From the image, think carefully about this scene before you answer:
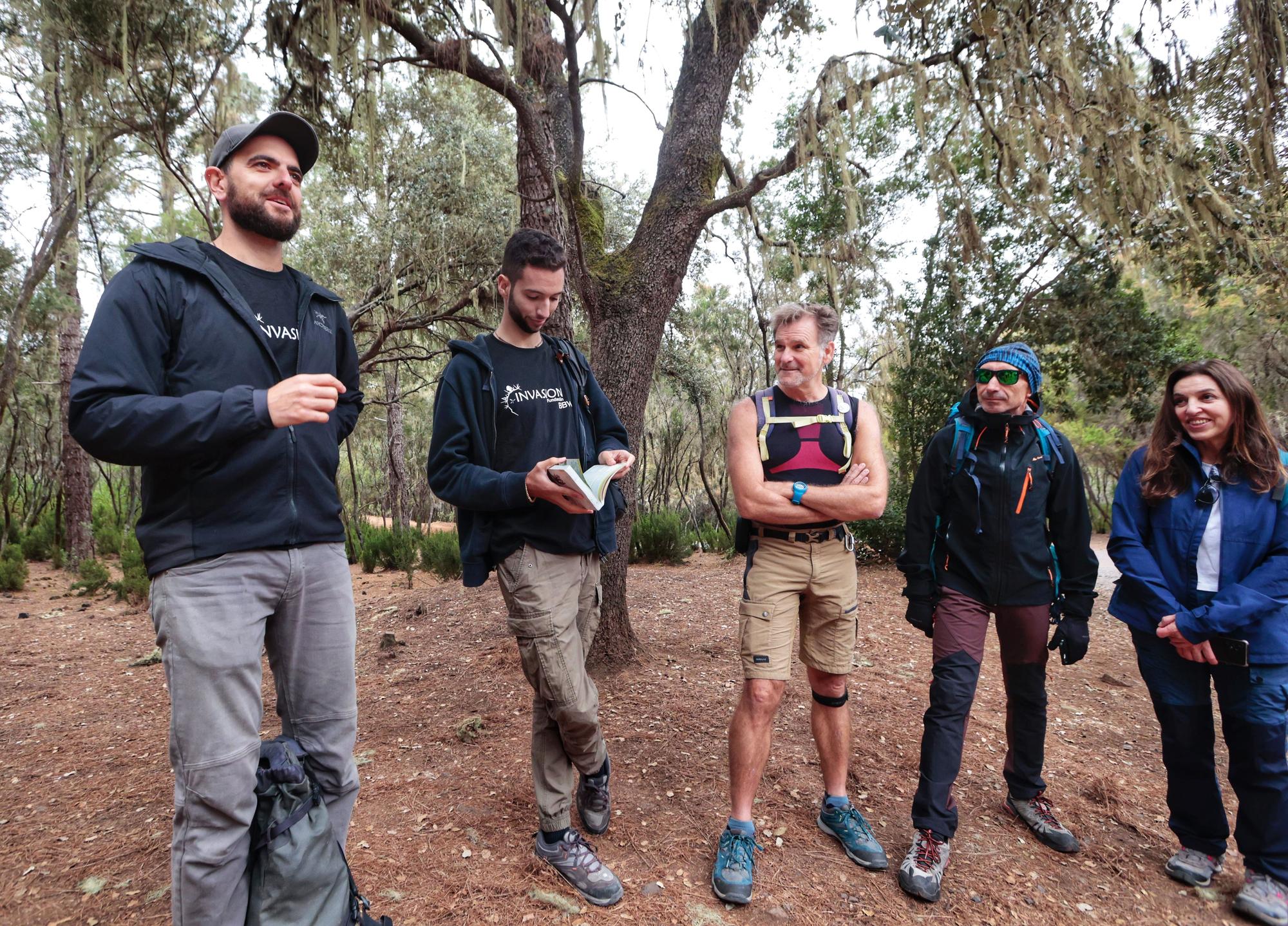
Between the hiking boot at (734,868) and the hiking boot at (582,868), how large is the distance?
32cm

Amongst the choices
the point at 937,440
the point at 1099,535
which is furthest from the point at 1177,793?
the point at 1099,535

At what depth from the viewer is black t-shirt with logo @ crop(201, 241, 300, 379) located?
5.82ft

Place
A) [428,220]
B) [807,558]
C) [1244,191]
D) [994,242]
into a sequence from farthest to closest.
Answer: [428,220]
[994,242]
[1244,191]
[807,558]

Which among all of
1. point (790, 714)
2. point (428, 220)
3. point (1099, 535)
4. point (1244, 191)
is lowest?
point (1099, 535)

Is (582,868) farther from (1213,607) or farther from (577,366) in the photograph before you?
(1213,607)

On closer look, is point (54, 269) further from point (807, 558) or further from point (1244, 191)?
point (1244, 191)

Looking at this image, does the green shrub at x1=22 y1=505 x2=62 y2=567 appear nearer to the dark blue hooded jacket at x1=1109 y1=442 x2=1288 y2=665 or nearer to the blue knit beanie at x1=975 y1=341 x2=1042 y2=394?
the blue knit beanie at x1=975 y1=341 x2=1042 y2=394

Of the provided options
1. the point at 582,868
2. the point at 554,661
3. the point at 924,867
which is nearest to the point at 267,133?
the point at 554,661

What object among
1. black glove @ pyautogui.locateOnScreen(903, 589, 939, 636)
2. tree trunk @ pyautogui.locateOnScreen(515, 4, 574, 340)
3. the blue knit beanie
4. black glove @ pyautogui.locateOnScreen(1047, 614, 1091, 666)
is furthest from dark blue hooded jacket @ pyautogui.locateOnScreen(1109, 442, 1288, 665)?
tree trunk @ pyautogui.locateOnScreen(515, 4, 574, 340)

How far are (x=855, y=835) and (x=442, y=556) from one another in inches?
235

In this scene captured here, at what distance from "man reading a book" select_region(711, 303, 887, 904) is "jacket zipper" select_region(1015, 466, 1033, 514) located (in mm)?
543

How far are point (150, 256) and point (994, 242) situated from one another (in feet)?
28.3

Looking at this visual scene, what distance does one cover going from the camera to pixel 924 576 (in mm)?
2533

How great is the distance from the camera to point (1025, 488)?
8.18 feet
